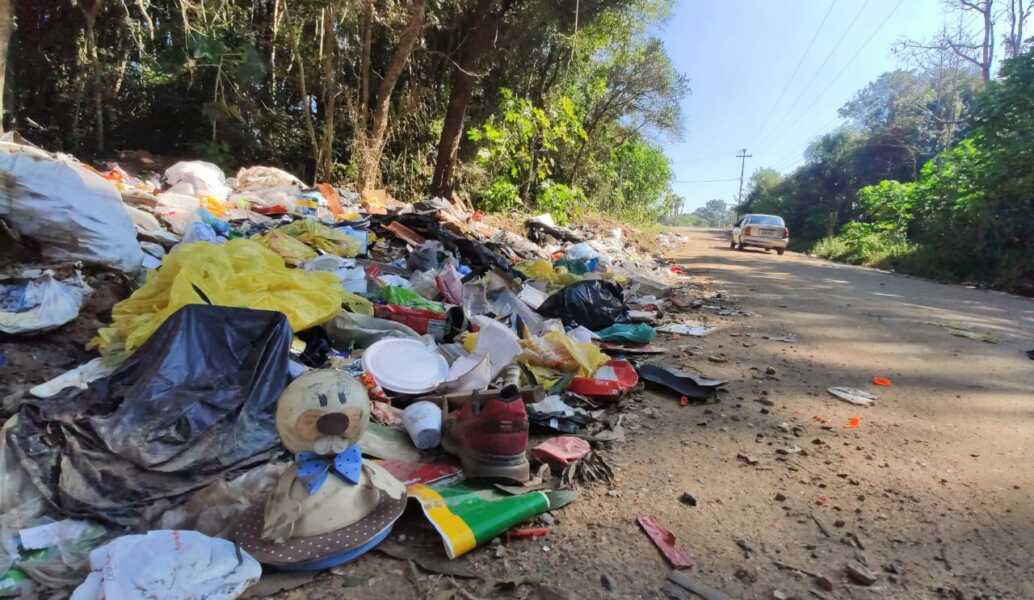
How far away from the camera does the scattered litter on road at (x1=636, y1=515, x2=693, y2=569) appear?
5.24 ft

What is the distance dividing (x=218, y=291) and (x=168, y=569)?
5.16ft

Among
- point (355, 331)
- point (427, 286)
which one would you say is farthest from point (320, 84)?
point (355, 331)

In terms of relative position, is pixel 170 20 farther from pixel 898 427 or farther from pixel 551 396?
pixel 898 427

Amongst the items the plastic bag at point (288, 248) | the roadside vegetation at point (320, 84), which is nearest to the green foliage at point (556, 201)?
the roadside vegetation at point (320, 84)

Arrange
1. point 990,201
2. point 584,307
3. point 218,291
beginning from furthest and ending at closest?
1. point 990,201
2. point 584,307
3. point 218,291

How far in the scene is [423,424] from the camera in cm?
221

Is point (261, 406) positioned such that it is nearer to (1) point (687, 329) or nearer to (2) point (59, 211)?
(2) point (59, 211)

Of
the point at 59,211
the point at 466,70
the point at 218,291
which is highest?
the point at 466,70

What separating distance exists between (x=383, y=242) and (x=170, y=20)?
5776mm

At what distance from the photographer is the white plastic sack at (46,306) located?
2.57 meters

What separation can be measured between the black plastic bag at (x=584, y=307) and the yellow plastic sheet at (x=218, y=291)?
1.83 m

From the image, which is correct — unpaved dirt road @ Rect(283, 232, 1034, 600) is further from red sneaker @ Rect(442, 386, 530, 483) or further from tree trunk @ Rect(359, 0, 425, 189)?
tree trunk @ Rect(359, 0, 425, 189)

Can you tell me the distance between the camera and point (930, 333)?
461 centimetres

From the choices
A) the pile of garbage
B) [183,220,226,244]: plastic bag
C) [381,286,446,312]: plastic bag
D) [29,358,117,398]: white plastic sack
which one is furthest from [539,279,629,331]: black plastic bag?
[29,358,117,398]: white plastic sack
